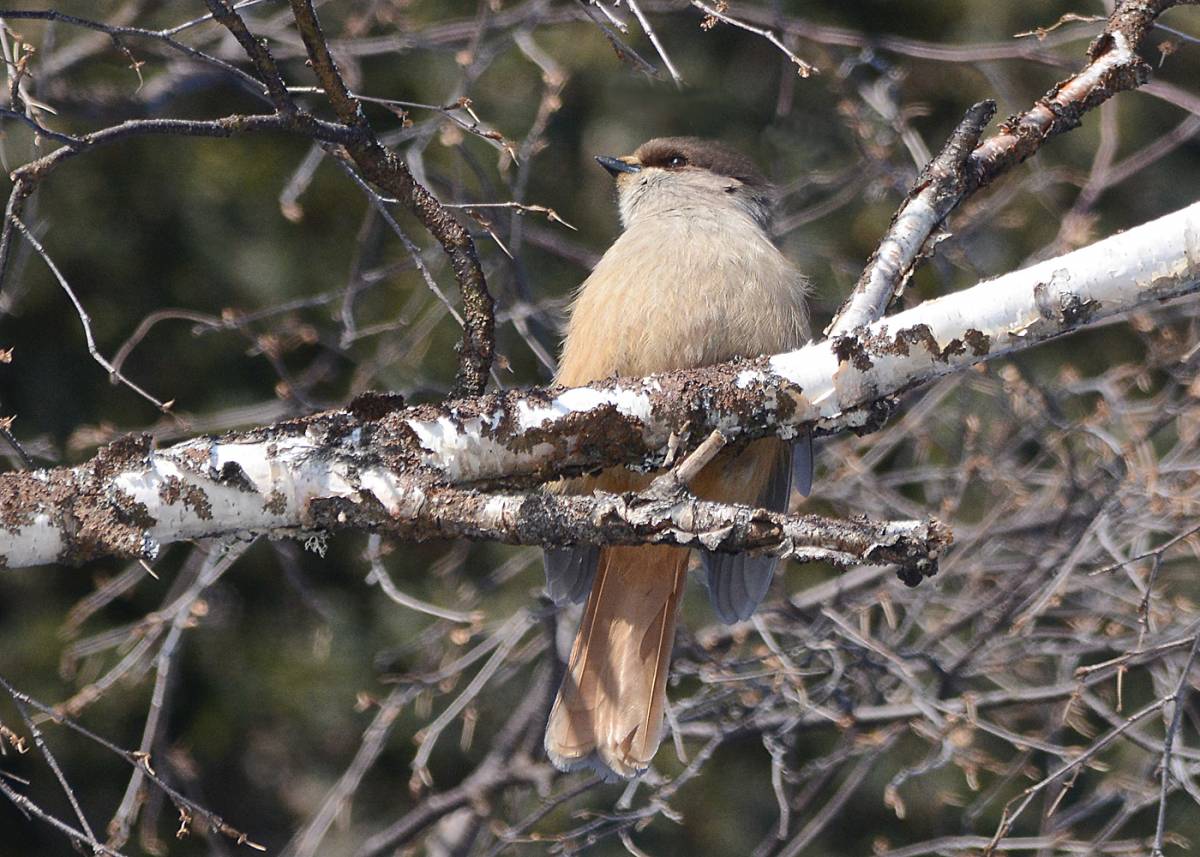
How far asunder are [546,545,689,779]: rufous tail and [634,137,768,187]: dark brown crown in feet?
4.01

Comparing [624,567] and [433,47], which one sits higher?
[433,47]

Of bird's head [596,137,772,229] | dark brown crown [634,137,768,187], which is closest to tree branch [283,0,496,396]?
bird's head [596,137,772,229]

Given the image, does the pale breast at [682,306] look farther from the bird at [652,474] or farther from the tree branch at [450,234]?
the tree branch at [450,234]

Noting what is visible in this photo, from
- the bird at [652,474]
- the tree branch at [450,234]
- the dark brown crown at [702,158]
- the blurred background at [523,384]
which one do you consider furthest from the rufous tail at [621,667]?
the dark brown crown at [702,158]

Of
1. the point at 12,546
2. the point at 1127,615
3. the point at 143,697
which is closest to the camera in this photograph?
the point at 12,546

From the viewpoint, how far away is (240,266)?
19.3ft

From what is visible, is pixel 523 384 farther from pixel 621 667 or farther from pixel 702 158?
pixel 621 667

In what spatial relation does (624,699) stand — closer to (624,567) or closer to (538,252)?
→ (624,567)

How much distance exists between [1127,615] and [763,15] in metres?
2.29

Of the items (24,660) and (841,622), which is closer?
(841,622)

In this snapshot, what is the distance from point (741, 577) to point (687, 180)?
120cm

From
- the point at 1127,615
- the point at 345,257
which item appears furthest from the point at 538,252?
the point at 1127,615

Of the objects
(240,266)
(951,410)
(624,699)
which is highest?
(240,266)

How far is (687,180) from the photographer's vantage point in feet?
14.4
